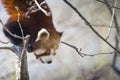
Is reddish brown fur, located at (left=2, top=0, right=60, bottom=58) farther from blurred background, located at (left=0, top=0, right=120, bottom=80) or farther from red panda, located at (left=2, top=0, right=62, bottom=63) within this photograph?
blurred background, located at (left=0, top=0, right=120, bottom=80)

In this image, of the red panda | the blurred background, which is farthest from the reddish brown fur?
the blurred background

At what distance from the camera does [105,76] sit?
1.99 metres

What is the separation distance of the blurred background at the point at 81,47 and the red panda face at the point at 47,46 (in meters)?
0.03

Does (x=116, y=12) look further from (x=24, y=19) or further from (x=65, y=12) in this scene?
(x=24, y=19)

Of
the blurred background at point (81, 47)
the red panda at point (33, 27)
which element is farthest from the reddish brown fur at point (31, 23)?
the blurred background at point (81, 47)

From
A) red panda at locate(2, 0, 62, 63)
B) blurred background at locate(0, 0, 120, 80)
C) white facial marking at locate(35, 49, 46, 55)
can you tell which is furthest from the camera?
blurred background at locate(0, 0, 120, 80)

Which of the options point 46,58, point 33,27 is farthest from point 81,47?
point 33,27

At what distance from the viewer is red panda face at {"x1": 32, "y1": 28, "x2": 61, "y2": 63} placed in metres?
1.74

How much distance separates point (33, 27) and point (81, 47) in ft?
1.05

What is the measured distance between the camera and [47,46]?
69.7 inches

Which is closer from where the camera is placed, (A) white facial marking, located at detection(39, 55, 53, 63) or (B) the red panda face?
(B) the red panda face

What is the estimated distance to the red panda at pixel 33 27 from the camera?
1.67m

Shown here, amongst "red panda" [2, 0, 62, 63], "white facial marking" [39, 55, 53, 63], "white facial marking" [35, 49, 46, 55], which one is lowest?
"white facial marking" [39, 55, 53, 63]

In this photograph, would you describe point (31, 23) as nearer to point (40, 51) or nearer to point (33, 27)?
point (33, 27)
